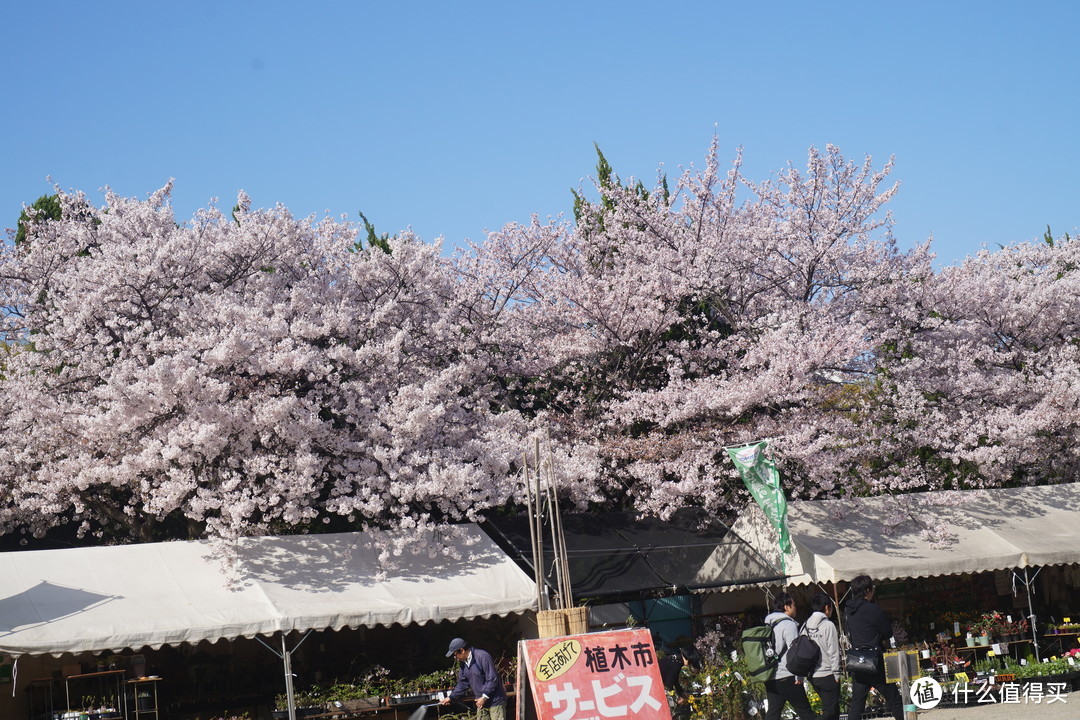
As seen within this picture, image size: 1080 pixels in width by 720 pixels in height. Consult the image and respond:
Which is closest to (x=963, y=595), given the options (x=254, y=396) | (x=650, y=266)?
(x=650, y=266)

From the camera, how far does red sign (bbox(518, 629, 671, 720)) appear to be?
8438mm

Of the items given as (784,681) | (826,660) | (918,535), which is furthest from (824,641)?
(918,535)

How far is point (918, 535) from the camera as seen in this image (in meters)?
16.0

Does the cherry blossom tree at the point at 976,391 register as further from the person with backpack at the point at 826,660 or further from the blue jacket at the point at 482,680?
the blue jacket at the point at 482,680

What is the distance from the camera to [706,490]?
16281 mm

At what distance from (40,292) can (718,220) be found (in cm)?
1227

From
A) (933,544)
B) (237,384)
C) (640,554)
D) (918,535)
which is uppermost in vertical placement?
(237,384)

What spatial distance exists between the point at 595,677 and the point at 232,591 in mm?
5461

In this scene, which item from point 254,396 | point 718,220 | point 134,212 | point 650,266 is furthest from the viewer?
point 718,220

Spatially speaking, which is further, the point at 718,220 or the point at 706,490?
the point at 718,220

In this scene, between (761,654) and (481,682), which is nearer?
(761,654)

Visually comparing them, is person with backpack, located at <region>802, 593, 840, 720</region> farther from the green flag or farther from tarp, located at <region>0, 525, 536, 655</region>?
tarp, located at <region>0, 525, 536, 655</region>

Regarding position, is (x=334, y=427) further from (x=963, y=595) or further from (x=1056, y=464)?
(x=1056, y=464)

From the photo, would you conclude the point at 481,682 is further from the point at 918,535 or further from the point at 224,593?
the point at 918,535
